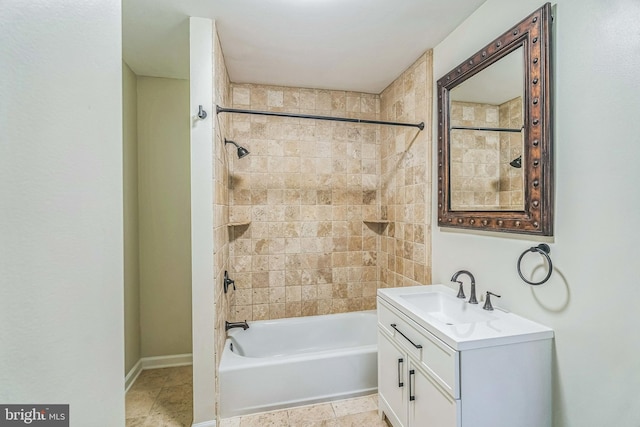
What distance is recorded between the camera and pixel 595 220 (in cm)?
107

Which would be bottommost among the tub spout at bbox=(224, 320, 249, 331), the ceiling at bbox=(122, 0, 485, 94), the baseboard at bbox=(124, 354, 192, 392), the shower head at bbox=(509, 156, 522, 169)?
the baseboard at bbox=(124, 354, 192, 392)

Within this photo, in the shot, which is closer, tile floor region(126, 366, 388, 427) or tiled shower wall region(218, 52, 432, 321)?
tile floor region(126, 366, 388, 427)

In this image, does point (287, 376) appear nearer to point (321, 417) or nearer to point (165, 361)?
point (321, 417)

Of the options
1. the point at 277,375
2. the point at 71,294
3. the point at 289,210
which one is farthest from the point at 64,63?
the point at 289,210

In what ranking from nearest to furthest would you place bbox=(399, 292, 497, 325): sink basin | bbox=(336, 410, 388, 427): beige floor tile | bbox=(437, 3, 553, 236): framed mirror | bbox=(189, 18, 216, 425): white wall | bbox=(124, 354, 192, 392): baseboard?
bbox=(437, 3, 553, 236): framed mirror → bbox=(399, 292, 497, 325): sink basin → bbox=(189, 18, 216, 425): white wall → bbox=(336, 410, 388, 427): beige floor tile → bbox=(124, 354, 192, 392): baseboard

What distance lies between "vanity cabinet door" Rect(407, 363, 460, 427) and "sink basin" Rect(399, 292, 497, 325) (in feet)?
1.07

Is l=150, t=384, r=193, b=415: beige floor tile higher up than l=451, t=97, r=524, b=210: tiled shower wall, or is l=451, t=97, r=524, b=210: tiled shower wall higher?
l=451, t=97, r=524, b=210: tiled shower wall

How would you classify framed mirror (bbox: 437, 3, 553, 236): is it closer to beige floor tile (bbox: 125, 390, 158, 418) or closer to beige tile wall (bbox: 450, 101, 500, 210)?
beige tile wall (bbox: 450, 101, 500, 210)

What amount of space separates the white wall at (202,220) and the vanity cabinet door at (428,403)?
47.1 inches

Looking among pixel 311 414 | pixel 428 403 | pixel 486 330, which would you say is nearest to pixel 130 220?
pixel 311 414

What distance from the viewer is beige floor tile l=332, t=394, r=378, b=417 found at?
6.24 ft

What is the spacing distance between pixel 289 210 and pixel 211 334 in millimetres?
1299

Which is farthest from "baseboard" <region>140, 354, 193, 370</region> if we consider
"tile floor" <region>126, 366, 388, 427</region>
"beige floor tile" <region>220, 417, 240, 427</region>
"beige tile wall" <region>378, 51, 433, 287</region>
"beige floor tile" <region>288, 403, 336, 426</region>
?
"beige tile wall" <region>378, 51, 433, 287</region>

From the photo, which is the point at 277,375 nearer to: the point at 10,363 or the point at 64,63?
the point at 10,363
